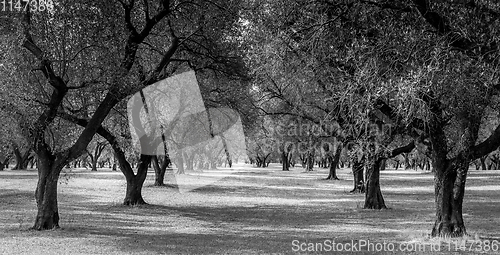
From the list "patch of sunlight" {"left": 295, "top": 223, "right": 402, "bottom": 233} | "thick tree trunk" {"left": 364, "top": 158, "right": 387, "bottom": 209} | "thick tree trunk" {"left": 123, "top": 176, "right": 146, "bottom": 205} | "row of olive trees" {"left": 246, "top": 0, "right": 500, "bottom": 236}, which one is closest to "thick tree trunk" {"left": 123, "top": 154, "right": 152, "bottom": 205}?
"thick tree trunk" {"left": 123, "top": 176, "right": 146, "bottom": 205}

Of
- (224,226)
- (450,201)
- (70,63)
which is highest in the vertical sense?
(70,63)

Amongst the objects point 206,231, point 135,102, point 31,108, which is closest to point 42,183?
point 31,108

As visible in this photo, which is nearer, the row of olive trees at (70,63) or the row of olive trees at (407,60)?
the row of olive trees at (407,60)

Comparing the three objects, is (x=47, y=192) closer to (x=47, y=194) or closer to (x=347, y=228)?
(x=47, y=194)

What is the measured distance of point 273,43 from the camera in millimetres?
12125

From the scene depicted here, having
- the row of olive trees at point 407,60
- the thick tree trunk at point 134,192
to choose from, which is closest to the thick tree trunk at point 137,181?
the thick tree trunk at point 134,192

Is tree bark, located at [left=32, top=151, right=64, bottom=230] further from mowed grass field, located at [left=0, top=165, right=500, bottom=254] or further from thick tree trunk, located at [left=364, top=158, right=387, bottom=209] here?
thick tree trunk, located at [left=364, top=158, right=387, bottom=209]

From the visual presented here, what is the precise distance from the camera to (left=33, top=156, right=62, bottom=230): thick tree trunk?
1638 centimetres

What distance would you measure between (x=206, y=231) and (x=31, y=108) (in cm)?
643

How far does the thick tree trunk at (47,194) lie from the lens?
1638 centimetres

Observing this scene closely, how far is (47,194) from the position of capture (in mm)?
16375

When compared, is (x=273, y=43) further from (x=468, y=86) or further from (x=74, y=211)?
(x=74, y=211)

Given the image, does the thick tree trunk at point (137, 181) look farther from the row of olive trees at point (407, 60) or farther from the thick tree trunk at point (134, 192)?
the row of olive trees at point (407, 60)

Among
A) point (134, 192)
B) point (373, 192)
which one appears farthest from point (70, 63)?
point (373, 192)
